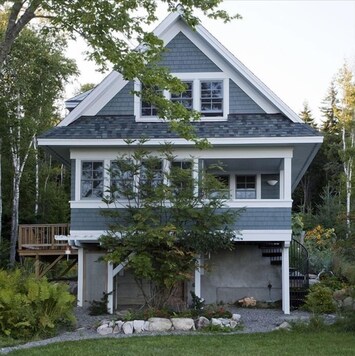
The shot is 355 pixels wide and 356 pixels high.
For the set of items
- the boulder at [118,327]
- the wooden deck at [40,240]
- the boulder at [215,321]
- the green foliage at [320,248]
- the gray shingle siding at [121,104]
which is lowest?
the boulder at [118,327]

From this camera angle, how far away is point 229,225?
51.2ft

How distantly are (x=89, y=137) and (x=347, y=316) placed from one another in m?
7.38

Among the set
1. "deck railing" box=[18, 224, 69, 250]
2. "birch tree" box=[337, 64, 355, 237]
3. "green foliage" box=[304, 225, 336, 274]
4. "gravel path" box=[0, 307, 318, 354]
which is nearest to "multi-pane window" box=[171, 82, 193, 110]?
"deck railing" box=[18, 224, 69, 250]

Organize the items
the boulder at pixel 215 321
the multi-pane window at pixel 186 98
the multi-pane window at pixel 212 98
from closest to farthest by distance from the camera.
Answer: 1. the boulder at pixel 215 321
2. the multi-pane window at pixel 212 98
3. the multi-pane window at pixel 186 98

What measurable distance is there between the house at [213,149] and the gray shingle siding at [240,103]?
0.03 metres

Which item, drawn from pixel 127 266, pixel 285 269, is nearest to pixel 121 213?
pixel 127 266

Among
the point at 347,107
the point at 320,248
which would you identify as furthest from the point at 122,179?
the point at 347,107

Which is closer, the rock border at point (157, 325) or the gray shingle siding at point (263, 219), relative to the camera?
the rock border at point (157, 325)

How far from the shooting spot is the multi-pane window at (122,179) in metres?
14.9

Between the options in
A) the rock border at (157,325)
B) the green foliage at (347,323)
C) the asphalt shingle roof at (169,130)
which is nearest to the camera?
the green foliage at (347,323)

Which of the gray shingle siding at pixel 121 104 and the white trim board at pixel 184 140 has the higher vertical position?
the gray shingle siding at pixel 121 104

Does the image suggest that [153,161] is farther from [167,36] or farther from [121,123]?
[167,36]

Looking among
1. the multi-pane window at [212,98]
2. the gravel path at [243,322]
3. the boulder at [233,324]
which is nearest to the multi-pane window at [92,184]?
the gravel path at [243,322]

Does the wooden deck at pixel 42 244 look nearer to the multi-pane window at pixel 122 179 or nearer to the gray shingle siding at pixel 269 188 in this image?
the multi-pane window at pixel 122 179
